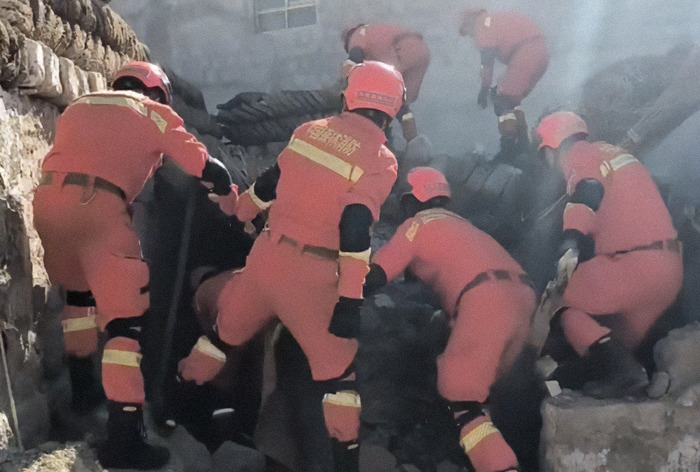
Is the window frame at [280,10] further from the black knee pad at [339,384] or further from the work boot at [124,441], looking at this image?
the work boot at [124,441]

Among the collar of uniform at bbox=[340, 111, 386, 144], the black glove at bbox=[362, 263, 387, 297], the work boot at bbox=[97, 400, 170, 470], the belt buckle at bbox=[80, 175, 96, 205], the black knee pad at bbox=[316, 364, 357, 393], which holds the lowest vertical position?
the work boot at bbox=[97, 400, 170, 470]

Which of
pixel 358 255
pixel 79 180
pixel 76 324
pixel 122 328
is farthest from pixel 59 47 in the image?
pixel 358 255

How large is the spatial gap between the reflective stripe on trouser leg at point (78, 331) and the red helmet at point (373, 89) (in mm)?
1414

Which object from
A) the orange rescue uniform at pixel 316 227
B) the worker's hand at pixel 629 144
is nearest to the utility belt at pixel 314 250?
the orange rescue uniform at pixel 316 227

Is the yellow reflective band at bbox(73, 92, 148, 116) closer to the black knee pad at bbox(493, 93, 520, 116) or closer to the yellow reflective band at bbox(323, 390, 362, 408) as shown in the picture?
the yellow reflective band at bbox(323, 390, 362, 408)

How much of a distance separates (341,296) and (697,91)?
319 cm

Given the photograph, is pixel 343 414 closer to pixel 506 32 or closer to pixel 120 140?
pixel 120 140

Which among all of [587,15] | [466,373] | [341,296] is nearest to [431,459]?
[466,373]

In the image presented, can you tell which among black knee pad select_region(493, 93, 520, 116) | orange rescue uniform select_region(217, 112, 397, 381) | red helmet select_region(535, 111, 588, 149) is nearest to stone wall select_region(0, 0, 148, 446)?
orange rescue uniform select_region(217, 112, 397, 381)

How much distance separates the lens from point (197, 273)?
312cm

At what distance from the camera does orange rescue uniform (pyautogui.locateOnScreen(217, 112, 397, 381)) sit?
7.91 feet

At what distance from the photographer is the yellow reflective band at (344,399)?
2.40m

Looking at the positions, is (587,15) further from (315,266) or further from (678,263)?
(315,266)

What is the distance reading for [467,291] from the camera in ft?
8.74
